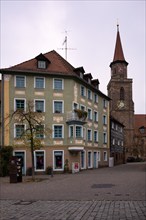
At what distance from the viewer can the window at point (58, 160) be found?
40.3 meters

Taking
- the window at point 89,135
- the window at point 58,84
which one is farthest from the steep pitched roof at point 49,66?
the window at point 89,135

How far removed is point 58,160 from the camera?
133 feet

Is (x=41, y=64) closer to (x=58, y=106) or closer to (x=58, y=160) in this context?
(x=58, y=106)

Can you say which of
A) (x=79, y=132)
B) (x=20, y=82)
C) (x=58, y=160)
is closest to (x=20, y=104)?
(x=20, y=82)

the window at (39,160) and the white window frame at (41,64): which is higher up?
the white window frame at (41,64)

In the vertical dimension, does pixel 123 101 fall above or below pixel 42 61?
below

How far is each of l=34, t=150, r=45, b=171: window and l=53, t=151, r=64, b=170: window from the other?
1333 millimetres

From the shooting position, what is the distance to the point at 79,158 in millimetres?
42344

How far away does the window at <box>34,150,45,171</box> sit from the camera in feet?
130

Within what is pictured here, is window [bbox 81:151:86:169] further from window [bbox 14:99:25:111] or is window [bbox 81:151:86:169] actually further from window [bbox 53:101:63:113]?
window [bbox 14:99:25:111]

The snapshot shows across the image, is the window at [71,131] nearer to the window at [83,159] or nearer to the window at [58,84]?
the window at [83,159]

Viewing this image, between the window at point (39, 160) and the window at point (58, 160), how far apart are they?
133 cm

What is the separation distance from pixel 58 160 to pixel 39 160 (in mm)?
2272

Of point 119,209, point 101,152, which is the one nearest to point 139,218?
point 119,209
